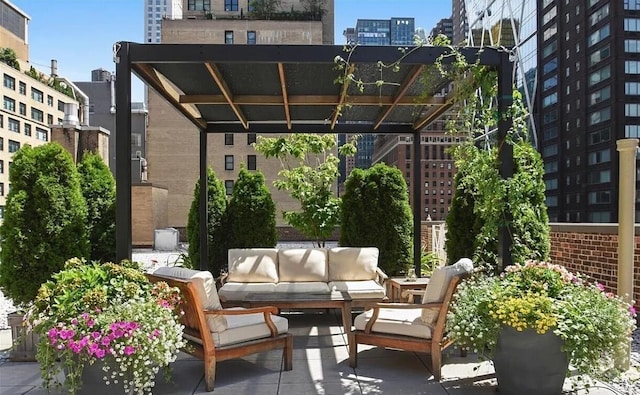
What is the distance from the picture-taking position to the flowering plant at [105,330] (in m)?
3.63

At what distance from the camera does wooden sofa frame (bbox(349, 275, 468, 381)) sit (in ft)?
14.8

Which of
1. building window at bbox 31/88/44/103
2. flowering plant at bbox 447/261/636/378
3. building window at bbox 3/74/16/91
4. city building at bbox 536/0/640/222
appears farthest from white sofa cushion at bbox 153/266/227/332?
building window at bbox 31/88/44/103

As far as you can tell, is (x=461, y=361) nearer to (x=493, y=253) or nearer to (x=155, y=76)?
(x=493, y=253)

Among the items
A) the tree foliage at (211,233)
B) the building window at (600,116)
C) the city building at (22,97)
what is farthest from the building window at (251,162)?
the building window at (600,116)

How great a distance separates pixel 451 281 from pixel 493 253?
81.1 inches

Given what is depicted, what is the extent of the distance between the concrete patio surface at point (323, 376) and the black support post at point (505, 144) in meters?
1.03

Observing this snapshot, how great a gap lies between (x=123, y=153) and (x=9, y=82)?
5479 cm

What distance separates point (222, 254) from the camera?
888cm

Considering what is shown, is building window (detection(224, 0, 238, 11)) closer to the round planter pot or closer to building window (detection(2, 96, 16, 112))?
building window (detection(2, 96, 16, 112))

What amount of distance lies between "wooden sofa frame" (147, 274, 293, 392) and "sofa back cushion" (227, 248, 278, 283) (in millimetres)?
2370

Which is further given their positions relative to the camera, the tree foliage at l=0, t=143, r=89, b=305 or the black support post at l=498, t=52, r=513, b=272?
the tree foliage at l=0, t=143, r=89, b=305

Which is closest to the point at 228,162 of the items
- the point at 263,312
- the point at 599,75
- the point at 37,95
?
the point at 263,312

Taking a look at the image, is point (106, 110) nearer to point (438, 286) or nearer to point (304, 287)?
point (304, 287)

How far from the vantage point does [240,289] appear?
656cm
